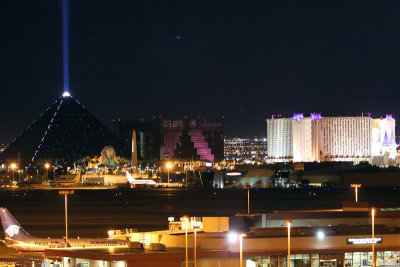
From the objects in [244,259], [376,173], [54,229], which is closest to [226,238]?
[244,259]

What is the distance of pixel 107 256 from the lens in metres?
23.2

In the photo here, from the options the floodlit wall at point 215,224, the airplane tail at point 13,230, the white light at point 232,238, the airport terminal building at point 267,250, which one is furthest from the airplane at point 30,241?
the white light at point 232,238

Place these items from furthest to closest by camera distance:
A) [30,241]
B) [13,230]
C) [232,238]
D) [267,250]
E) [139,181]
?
[139,181] < [13,230] < [30,241] < [232,238] < [267,250]

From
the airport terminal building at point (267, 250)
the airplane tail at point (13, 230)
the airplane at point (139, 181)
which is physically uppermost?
the airplane at point (139, 181)

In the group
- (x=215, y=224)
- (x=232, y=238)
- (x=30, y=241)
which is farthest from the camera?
(x=30, y=241)

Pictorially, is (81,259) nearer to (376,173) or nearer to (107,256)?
(107,256)

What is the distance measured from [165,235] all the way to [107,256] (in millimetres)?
3636

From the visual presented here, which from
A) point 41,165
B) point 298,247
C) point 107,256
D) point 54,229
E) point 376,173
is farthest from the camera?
point 41,165

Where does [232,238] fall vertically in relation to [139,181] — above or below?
below

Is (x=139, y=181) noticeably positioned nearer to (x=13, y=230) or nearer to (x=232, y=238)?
(x=13, y=230)

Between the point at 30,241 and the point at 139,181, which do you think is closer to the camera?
the point at 30,241

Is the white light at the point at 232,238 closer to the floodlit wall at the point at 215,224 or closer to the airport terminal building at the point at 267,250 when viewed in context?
the airport terminal building at the point at 267,250

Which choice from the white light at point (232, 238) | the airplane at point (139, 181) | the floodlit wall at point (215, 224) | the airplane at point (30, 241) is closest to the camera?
the white light at point (232, 238)

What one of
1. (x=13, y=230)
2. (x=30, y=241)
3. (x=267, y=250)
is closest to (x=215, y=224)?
(x=267, y=250)
